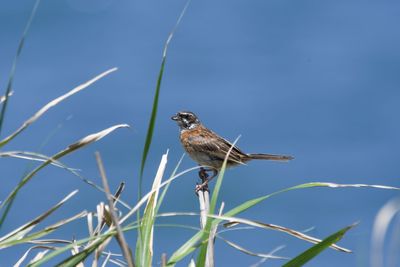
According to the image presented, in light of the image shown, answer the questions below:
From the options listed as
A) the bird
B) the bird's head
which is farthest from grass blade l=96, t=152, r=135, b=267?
the bird's head

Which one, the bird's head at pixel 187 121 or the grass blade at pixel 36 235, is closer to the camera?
the grass blade at pixel 36 235

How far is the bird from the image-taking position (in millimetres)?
6441

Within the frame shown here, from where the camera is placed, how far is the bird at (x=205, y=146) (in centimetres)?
644

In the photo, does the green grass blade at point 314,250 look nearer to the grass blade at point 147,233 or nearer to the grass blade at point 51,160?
the grass blade at point 147,233

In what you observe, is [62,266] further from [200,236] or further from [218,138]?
[218,138]

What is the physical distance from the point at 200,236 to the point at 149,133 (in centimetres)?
36

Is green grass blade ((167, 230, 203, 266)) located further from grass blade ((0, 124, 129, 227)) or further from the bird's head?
the bird's head

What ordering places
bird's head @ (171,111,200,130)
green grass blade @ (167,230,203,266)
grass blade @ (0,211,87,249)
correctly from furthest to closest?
bird's head @ (171,111,200,130) < green grass blade @ (167,230,203,266) < grass blade @ (0,211,87,249)

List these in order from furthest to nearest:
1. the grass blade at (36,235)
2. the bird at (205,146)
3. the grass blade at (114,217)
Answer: the bird at (205,146) → the grass blade at (36,235) → the grass blade at (114,217)

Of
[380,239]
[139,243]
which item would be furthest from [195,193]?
[380,239]

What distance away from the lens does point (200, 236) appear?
2646 mm

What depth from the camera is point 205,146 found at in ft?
21.9

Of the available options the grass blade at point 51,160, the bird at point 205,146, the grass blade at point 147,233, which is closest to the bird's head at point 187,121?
the bird at point 205,146

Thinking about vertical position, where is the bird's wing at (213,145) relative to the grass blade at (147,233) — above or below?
above
